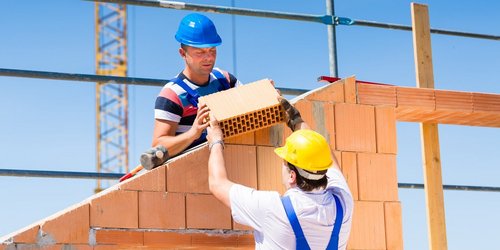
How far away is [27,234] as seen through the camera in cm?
Answer: 401

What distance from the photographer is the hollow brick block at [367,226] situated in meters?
4.87

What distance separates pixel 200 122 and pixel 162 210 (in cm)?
50

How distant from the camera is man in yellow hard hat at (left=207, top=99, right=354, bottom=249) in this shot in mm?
3664

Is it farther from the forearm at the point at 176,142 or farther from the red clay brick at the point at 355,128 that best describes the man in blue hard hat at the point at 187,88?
the red clay brick at the point at 355,128

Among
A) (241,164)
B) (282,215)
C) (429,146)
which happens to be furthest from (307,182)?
(429,146)

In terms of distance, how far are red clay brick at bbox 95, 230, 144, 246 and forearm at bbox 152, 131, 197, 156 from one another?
18.8 inches

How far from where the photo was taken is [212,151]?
167 inches

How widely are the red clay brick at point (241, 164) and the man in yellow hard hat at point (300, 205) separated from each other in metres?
0.61

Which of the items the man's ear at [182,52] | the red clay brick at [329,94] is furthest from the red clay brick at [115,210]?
the red clay brick at [329,94]

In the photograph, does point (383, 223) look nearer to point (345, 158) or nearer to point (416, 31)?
point (345, 158)

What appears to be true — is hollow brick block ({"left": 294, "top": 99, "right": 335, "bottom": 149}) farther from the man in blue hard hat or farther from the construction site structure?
the man in blue hard hat

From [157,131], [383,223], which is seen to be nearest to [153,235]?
[157,131]

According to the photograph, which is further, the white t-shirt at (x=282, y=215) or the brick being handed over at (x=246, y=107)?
the brick being handed over at (x=246, y=107)

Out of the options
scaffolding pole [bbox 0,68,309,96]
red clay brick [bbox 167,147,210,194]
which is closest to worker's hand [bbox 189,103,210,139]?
red clay brick [bbox 167,147,210,194]
